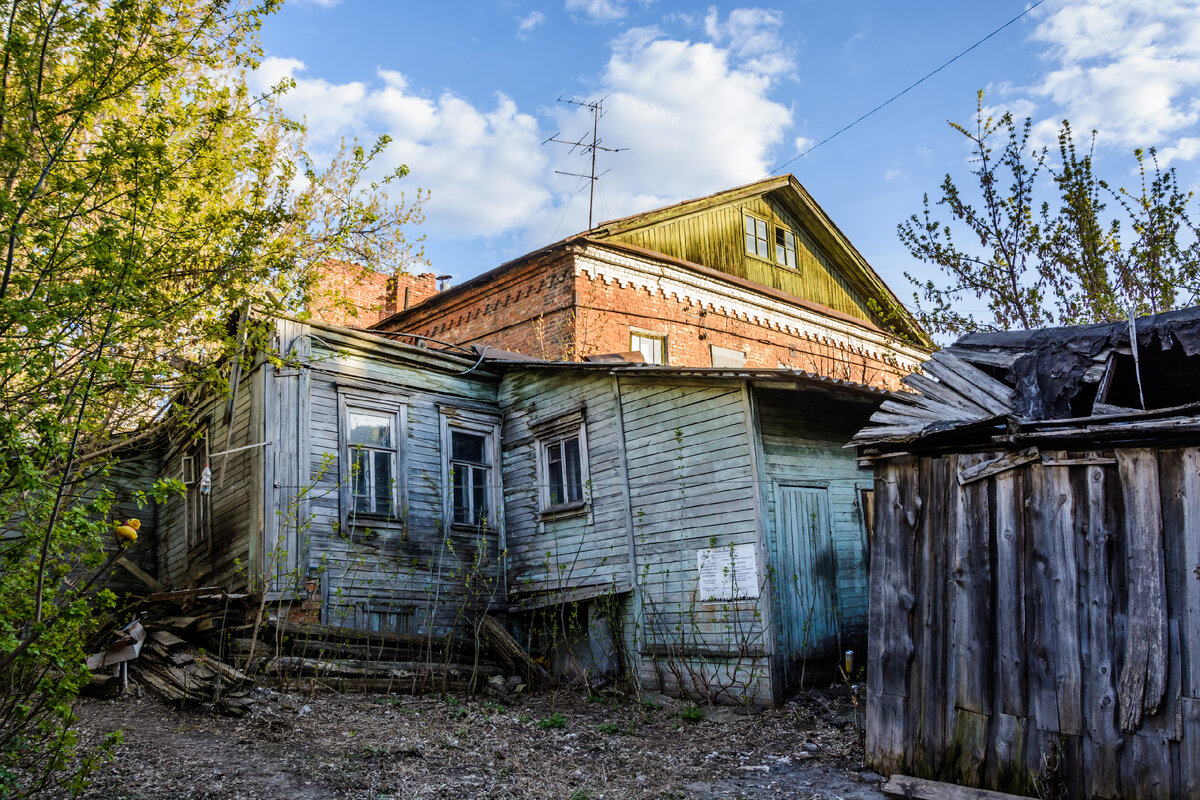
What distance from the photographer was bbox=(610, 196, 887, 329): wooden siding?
18016 millimetres

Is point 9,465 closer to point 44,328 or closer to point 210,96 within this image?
point 44,328

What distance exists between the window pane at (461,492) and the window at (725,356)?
21.9 ft

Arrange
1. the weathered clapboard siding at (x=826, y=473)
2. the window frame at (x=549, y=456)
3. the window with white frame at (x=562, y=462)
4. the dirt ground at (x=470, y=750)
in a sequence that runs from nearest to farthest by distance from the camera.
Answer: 1. the dirt ground at (x=470, y=750)
2. the weathered clapboard siding at (x=826, y=473)
3. the window frame at (x=549, y=456)
4. the window with white frame at (x=562, y=462)

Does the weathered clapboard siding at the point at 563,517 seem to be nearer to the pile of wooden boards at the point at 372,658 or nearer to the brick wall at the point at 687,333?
the pile of wooden boards at the point at 372,658

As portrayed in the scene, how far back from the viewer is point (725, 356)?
18344mm

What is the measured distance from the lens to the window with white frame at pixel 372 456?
38.6 feet

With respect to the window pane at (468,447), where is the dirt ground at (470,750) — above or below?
below

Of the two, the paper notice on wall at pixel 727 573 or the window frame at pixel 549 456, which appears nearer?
the paper notice on wall at pixel 727 573

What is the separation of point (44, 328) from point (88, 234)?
2.15ft

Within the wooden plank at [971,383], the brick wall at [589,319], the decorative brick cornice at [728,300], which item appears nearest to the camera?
the wooden plank at [971,383]

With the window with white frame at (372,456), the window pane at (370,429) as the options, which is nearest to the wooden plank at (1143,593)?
the window with white frame at (372,456)

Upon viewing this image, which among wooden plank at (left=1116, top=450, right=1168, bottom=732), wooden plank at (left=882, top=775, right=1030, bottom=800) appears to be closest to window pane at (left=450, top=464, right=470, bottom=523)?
wooden plank at (left=882, top=775, right=1030, bottom=800)

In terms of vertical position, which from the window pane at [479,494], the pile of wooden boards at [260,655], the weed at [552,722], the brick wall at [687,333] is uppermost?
the brick wall at [687,333]

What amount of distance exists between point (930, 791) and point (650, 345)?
11.8 meters
